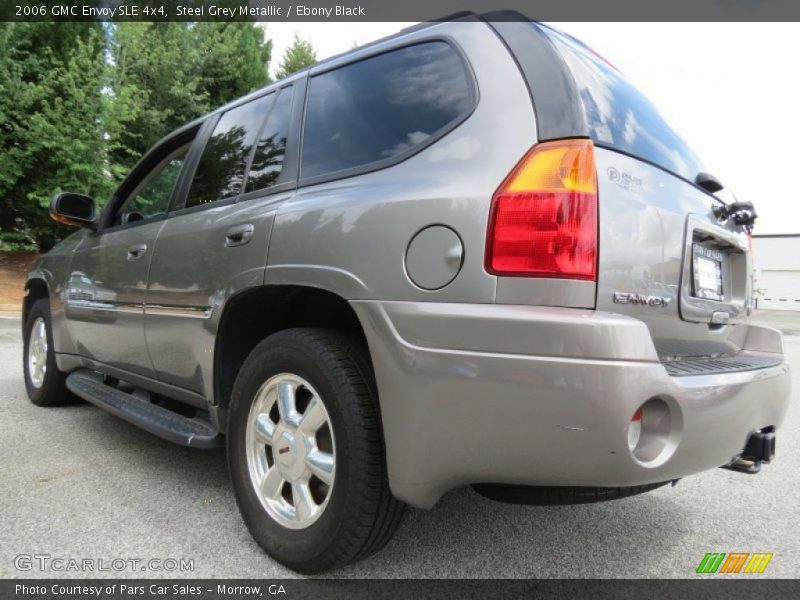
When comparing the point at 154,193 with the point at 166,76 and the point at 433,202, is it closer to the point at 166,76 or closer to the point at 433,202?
the point at 433,202

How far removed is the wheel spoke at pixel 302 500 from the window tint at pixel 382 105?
1.11 metres

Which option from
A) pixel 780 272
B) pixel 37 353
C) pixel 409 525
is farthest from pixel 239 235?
pixel 780 272

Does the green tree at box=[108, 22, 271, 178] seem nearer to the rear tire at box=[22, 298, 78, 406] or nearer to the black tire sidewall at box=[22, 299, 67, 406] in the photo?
the rear tire at box=[22, 298, 78, 406]

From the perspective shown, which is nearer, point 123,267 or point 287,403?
point 287,403

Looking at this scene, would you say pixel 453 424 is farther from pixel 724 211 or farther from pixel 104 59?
pixel 104 59

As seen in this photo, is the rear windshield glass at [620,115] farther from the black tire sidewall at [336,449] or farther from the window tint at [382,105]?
the black tire sidewall at [336,449]

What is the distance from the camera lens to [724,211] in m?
2.19

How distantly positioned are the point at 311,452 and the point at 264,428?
0.25 metres

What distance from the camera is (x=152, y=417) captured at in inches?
106

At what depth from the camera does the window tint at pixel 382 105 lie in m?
1.86

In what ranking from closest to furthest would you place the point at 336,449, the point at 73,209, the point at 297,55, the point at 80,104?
the point at 336,449, the point at 73,209, the point at 80,104, the point at 297,55

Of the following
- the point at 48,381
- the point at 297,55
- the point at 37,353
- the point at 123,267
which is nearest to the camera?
the point at 123,267

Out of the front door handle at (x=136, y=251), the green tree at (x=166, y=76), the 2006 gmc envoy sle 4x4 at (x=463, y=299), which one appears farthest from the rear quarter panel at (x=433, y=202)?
the green tree at (x=166, y=76)

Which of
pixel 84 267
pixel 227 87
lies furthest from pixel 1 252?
pixel 84 267
